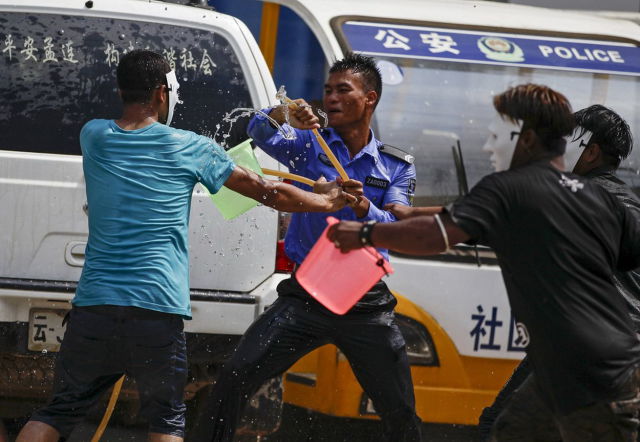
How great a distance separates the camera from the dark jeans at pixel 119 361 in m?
4.18

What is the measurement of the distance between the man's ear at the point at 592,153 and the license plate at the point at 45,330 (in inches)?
91.4

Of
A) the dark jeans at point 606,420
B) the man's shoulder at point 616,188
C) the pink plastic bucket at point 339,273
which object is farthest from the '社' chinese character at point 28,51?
the dark jeans at point 606,420

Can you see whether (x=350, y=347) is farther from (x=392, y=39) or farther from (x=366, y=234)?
(x=392, y=39)

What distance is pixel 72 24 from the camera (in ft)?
17.3

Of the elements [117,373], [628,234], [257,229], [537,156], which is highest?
[537,156]

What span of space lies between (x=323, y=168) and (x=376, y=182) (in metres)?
0.24

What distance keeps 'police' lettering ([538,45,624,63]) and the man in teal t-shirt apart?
99.3 inches

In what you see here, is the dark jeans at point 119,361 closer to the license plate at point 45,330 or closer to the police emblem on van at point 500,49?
the license plate at point 45,330

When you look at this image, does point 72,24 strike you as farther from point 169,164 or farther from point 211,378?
point 211,378

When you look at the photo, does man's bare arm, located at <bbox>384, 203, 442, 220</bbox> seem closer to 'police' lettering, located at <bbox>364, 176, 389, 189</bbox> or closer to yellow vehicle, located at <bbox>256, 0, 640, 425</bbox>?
'police' lettering, located at <bbox>364, 176, 389, 189</bbox>

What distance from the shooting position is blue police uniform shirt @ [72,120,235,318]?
13.8 ft

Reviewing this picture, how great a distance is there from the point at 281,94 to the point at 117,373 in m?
A: 1.33

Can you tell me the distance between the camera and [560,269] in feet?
12.0

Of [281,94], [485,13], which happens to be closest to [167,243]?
[281,94]
